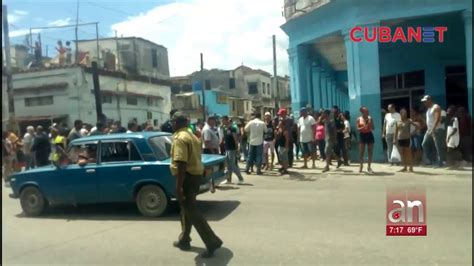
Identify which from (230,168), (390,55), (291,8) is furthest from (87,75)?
(230,168)

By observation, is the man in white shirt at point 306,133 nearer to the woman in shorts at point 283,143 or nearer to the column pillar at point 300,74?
the woman in shorts at point 283,143

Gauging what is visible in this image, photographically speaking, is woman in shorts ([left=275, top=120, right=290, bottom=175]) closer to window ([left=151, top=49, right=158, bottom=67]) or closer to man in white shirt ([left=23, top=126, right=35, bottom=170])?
man in white shirt ([left=23, top=126, right=35, bottom=170])

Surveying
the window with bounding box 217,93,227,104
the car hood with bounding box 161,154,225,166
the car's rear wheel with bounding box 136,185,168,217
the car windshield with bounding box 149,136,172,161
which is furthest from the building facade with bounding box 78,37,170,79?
the car's rear wheel with bounding box 136,185,168,217

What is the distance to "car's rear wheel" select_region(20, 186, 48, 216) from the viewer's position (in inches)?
318

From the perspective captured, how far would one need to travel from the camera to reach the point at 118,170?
7473 millimetres

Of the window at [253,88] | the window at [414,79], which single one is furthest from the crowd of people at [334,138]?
the window at [253,88]

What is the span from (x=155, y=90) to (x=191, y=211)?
1523 inches

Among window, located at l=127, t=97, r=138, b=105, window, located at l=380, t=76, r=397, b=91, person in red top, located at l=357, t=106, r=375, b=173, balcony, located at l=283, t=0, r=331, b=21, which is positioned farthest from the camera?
window, located at l=127, t=97, r=138, b=105

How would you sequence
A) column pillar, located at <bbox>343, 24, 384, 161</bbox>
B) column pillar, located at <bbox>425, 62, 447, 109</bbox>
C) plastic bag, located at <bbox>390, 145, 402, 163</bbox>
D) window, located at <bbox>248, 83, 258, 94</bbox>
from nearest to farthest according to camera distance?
plastic bag, located at <bbox>390, 145, 402, 163</bbox>, column pillar, located at <bbox>343, 24, 384, 161</bbox>, column pillar, located at <bbox>425, 62, 447, 109</bbox>, window, located at <bbox>248, 83, 258, 94</bbox>

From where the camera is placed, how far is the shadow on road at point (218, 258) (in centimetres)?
496

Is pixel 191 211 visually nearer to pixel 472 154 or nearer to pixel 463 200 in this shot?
pixel 463 200

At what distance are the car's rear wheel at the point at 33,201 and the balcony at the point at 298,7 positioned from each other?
10.4 metres

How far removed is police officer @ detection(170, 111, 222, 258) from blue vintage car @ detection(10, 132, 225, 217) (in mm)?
1965

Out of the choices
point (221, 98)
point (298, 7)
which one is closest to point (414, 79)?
point (298, 7)
